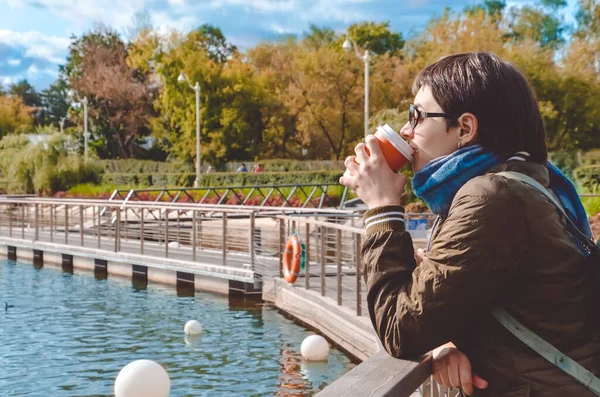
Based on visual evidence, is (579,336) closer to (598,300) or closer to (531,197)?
(598,300)

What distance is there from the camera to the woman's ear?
1851mm

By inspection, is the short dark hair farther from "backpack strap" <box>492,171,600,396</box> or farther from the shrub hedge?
the shrub hedge

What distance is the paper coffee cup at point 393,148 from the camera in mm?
1893

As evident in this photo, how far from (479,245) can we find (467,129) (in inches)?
13.2

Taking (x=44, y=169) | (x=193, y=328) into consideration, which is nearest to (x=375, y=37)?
(x=44, y=169)

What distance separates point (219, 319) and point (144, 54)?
136ft

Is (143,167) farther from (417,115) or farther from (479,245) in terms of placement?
(479,245)

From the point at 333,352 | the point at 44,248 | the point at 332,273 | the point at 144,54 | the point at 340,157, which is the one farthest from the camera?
the point at 144,54

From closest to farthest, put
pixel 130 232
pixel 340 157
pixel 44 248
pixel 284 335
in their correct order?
pixel 284 335
pixel 130 232
pixel 44 248
pixel 340 157

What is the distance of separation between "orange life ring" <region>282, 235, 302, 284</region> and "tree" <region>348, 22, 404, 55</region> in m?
47.6

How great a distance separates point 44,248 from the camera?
64.4 feet

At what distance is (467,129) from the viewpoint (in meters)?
1.87

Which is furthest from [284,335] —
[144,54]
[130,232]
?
[144,54]

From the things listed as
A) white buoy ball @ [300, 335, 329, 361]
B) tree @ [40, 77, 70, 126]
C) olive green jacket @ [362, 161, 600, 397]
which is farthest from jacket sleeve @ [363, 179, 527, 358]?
tree @ [40, 77, 70, 126]
